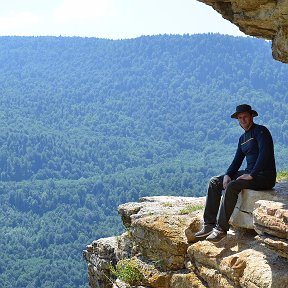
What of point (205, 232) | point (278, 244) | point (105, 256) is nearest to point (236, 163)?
point (205, 232)

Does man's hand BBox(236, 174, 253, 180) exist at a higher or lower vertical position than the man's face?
lower

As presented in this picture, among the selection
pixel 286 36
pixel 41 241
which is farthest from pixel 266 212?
pixel 41 241

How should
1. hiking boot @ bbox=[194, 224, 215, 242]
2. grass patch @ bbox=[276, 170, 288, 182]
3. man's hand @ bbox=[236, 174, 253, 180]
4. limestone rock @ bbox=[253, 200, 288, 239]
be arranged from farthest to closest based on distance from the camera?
grass patch @ bbox=[276, 170, 288, 182] < hiking boot @ bbox=[194, 224, 215, 242] < man's hand @ bbox=[236, 174, 253, 180] < limestone rock @ bbox=[253, 200, 288, 239]

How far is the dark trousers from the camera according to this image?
13.0 metres

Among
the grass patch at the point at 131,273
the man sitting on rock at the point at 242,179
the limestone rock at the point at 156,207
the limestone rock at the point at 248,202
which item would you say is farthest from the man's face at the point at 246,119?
the grass patch at the point at 131,273

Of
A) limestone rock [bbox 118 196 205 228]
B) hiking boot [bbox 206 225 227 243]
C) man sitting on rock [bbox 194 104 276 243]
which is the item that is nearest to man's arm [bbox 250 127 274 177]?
man sitting on rock [bbox 194 104 276 243]

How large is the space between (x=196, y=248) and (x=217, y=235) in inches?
20.9

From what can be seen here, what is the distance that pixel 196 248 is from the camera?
13.4 m

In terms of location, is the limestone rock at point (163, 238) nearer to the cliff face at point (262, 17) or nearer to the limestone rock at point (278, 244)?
the limestone rock at point (278, 244)

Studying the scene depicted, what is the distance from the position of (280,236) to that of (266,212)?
75 centimetres

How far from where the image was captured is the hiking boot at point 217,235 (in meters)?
13.2

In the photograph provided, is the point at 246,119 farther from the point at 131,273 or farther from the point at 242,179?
the point at 131,273

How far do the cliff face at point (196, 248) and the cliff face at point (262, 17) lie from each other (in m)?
3.09

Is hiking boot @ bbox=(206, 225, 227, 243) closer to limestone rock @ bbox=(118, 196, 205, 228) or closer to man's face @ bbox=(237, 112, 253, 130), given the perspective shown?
man's face @ bbox=(237, 112, 253, 130)
